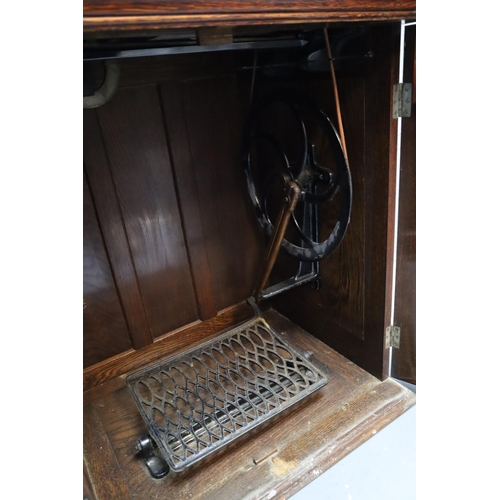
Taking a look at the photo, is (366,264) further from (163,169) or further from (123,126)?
(123,126)

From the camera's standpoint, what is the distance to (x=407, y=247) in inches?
41.8

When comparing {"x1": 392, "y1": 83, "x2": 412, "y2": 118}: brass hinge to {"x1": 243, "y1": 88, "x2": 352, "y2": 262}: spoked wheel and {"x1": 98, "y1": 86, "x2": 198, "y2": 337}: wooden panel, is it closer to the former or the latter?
{"x1": 243, "y1": 88, "x2": 352, "y2": 262}: spoked wheel

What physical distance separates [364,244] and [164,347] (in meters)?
0.78

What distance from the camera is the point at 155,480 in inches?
40.0

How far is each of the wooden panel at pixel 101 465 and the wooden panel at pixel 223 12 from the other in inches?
35.4

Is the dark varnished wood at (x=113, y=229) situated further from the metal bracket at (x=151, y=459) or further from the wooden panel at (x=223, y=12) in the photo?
the wooden panel at (x=223, y=12)

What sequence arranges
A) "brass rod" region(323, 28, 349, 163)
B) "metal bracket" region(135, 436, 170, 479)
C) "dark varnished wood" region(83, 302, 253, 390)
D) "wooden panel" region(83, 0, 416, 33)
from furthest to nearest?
"dark varnished wood" region(83, 302, 253, 390) < "metal bracket" region(135, 436, 170, 479) < "brass rod" region(323, 28, 349, 163) < "wooden panel" region(83, 0, 416, 33)

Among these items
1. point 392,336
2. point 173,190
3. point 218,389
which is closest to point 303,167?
point 173,190

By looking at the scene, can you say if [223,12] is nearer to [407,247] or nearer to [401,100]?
[401,100]

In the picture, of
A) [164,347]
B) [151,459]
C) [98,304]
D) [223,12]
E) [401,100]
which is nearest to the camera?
[223,12]

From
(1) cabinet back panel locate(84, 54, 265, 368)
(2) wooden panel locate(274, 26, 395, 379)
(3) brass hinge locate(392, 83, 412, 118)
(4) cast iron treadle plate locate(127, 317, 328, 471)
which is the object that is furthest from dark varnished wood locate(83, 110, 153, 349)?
(3) brass hinge locate(392, 83, 412, 118)

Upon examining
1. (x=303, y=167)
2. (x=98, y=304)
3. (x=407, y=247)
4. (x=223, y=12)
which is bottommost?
(x=98, y=304)

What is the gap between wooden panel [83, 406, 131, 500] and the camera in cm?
99

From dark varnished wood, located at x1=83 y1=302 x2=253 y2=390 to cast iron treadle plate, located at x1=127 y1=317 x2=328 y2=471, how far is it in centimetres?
12
